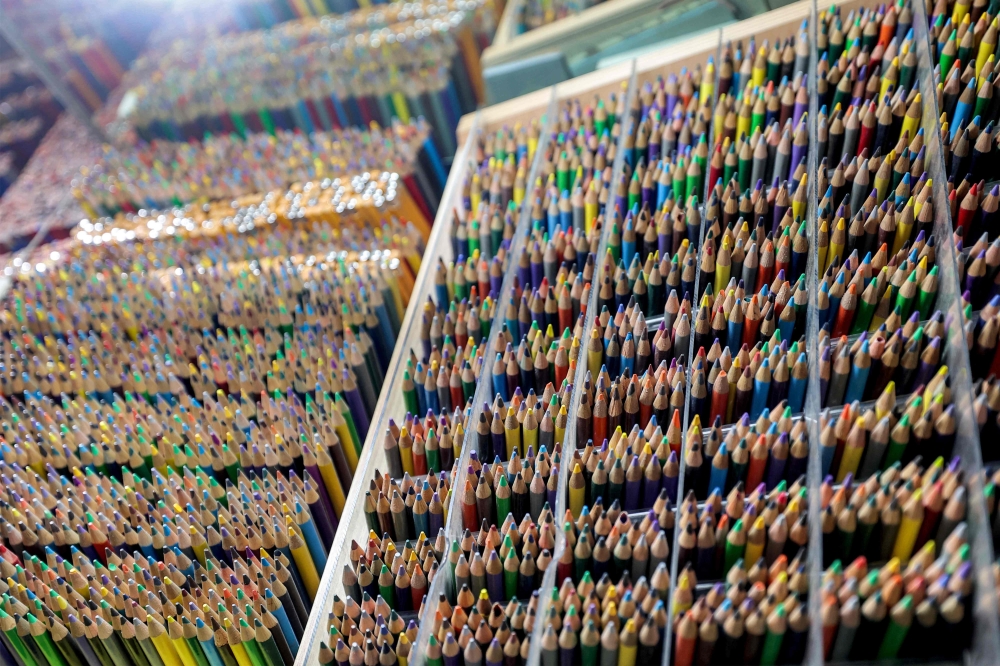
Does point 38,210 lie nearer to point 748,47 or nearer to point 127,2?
point 127,2

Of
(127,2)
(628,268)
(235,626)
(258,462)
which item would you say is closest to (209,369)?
(258,462)

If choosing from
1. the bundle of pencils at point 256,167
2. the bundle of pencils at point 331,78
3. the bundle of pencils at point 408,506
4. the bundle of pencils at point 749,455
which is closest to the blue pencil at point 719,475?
the bundle of pencils at point 749,455

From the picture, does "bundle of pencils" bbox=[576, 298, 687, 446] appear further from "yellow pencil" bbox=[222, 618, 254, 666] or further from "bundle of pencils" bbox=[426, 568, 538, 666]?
"yellow pencil" bbox=[222, 618, 254, 666]

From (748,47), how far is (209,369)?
76 centimetres

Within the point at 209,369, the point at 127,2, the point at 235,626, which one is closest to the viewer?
the point at 235,626

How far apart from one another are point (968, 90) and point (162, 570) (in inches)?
34.2

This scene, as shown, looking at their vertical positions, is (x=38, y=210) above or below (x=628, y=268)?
above

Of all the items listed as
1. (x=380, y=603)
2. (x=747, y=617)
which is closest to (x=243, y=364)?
(x=380, y=603)

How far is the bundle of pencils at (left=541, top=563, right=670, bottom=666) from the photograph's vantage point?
0.49 metres

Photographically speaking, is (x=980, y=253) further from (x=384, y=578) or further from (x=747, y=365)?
(x=384, y=578)

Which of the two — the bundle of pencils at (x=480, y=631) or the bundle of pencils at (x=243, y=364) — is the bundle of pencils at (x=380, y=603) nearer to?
the bundle of pencils at (x=480, y=631)

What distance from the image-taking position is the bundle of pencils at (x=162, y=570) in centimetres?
61

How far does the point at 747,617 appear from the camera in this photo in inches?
18.7

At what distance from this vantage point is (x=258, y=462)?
2.36ft
